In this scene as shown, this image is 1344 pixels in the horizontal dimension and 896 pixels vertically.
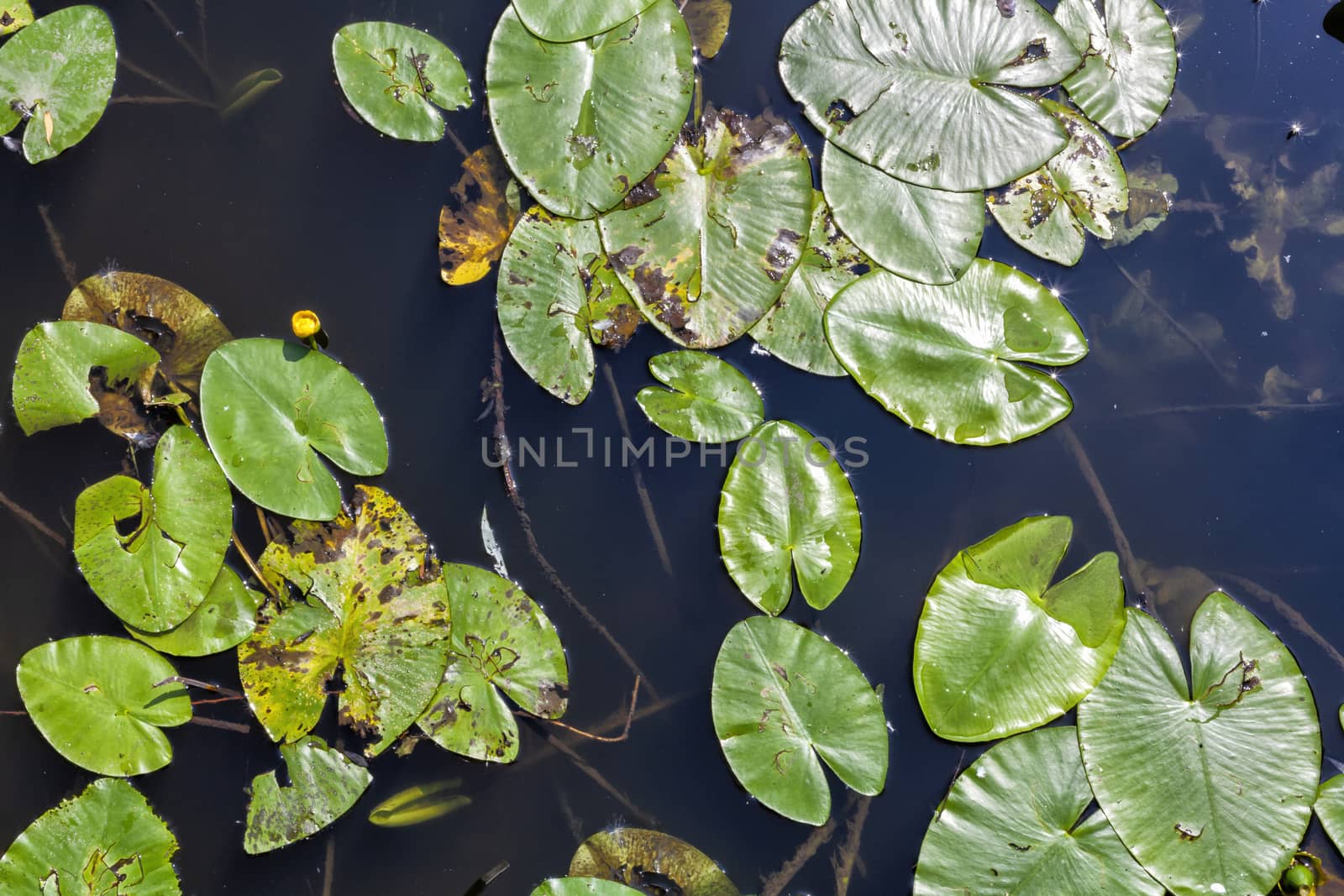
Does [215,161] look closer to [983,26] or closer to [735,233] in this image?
[735,233]

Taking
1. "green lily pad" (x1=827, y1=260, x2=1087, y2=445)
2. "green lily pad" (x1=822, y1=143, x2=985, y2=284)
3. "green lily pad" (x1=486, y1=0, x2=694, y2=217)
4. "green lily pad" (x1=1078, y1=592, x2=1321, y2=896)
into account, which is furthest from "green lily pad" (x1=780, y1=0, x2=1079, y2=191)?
"green lily pad" (x1=1078, y1=592, x2=1321, y2=896)

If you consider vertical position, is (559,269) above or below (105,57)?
below

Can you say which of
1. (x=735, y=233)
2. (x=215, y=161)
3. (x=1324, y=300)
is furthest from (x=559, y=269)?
(x=1324, y=300)

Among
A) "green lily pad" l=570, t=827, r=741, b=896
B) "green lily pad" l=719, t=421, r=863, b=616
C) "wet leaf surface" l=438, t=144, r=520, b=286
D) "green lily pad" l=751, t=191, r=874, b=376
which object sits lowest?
"green lily pad" l=570, t=827, r=741, b=896

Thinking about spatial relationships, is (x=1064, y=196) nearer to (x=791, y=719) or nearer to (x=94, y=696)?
(x=791, y=719)

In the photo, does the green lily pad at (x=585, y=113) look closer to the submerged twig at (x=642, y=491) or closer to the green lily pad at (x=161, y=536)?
the submerged twig at (x=642, y=491)

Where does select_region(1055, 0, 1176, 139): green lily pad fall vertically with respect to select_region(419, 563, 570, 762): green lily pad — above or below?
above

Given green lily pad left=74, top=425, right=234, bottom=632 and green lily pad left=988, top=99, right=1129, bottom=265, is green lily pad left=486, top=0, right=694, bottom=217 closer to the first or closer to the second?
green lily pad left=988, top=99, right=1129, bottom=265

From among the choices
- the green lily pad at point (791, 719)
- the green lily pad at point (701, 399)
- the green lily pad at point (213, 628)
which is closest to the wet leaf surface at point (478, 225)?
the green lily pad at point (701, 399)
